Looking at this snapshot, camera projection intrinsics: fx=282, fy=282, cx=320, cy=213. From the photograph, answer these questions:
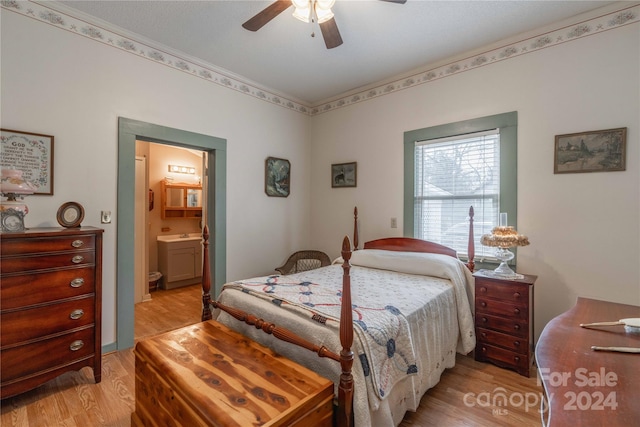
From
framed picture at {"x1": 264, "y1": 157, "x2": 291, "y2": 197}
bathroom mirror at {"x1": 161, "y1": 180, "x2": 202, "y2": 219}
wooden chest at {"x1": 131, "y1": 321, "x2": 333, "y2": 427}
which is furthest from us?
bathroom mirror at {"x1": 161, "y1": 180, "x2": 202, "y2": 219}

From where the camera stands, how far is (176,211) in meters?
5.25

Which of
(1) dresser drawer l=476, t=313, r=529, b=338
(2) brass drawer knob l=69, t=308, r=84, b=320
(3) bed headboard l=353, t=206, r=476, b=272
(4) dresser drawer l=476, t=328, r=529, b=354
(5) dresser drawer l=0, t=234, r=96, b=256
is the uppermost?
(5) dresser drawer l=0, t=234, r=96, b=256

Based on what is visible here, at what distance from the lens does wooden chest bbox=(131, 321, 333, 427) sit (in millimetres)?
1160

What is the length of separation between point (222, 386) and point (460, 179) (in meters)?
2.86

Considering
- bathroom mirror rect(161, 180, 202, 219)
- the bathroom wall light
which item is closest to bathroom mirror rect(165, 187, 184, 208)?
bathroom mirror rect(161, 180, 202, 219)

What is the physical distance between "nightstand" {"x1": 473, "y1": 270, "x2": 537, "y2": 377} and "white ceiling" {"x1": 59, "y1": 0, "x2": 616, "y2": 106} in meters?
2.23

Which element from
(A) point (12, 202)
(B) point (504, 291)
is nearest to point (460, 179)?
(B) point (504, 291)

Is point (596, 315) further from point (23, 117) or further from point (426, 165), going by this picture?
point (23, 117)

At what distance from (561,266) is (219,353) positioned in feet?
9.31

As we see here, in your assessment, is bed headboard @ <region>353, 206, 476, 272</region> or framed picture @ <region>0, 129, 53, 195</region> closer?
framed picture @ <region>0, 129, 53, 195</region>

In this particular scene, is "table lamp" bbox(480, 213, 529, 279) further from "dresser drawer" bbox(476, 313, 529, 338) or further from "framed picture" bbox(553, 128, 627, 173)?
"framed picture" bbox(553, 128, 627, 173)

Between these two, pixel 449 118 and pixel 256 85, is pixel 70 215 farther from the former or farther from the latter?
pixel 449 118

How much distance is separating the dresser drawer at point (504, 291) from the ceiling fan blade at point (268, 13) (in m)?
2.63

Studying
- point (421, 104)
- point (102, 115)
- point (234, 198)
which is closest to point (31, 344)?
point (102, 115)
